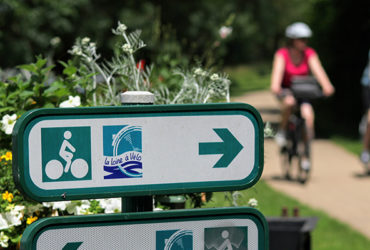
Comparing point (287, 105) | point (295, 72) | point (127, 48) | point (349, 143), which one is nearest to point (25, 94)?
point (127, 48)

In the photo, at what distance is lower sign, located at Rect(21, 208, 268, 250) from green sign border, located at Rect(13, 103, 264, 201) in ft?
0.20

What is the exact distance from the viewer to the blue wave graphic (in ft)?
6.55

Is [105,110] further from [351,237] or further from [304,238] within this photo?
[351,237]

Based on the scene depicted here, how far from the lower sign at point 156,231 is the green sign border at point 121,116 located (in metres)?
0.06

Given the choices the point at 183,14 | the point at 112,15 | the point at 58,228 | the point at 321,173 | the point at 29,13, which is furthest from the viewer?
the point at 183,14

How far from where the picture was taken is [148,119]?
79.6 inches

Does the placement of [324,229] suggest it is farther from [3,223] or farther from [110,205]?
[3,223]

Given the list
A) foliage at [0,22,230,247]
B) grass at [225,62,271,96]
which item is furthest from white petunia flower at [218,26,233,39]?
grass at [225,62,271,96]

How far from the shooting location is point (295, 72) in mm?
9906

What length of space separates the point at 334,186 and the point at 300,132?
815 mm

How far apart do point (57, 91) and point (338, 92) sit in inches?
561

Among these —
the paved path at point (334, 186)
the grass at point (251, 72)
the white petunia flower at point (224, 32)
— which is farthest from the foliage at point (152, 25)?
the paved path at point (334, 186)

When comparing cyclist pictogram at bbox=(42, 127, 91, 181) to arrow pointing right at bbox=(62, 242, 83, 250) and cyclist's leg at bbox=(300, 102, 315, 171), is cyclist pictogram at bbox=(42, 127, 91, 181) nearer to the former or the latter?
arrow pointing right at bbox=(62, 242, 83, 250)

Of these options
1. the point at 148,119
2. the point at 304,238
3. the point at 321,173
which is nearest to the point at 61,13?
the point at 321,173
